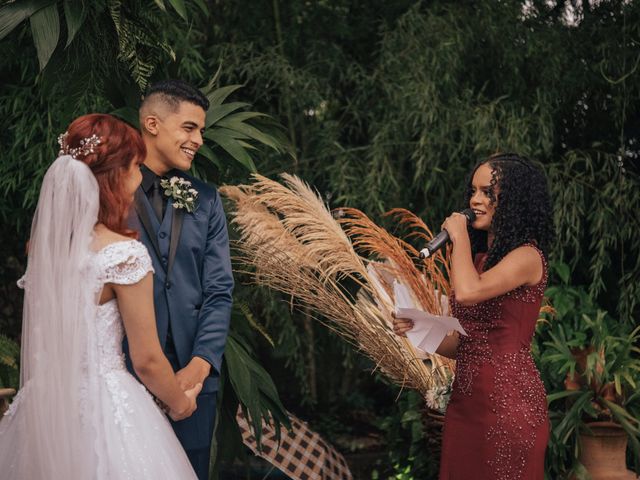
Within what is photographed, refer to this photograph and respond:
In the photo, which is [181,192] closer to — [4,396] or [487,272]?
[487,272]

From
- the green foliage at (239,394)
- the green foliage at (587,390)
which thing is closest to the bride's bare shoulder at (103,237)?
the green foliage at (239,394)

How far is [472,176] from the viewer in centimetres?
295

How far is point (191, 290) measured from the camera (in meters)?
2.70

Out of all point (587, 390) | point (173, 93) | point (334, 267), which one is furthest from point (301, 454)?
point (173, 93)

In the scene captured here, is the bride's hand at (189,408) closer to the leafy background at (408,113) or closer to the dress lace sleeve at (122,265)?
the dress lace sleeve at (122,265)

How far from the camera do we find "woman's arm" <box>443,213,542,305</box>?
270 centimetres

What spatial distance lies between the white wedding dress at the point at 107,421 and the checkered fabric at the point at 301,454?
7.65 feet

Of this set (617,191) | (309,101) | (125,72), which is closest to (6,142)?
(125,72)

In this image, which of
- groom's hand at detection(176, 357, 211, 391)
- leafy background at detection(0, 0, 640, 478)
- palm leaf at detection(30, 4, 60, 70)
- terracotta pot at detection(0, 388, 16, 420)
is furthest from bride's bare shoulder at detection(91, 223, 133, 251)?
leafy background at detection(0, 0, 640, 478)

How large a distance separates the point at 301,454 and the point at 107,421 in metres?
2.61

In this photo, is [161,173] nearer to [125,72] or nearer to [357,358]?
[125,72]

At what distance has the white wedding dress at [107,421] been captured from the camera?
7.12ft

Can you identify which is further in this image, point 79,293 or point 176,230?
point 176,230

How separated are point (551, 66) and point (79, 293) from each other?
3752 millimetres
